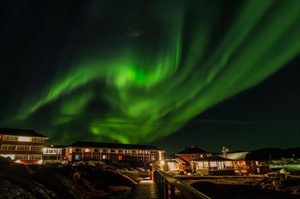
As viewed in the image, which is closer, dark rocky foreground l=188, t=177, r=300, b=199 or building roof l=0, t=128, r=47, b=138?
dark rocky foreground l=188, t=177, r=300, b=199

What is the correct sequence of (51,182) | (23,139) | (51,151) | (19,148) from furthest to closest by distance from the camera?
1. (51,151)
2. (23,139)
3. (19,148)
4. (51,182)

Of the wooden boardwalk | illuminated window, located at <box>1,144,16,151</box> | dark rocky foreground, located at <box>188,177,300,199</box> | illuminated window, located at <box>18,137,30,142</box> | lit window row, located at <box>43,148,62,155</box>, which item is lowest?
dark rocky foreground, located at <box>188,177,300,199</box>

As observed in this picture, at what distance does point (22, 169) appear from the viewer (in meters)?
16.1

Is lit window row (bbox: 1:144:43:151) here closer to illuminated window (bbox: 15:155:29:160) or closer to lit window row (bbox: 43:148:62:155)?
illuminated window (bbox: 15:155:29:160)

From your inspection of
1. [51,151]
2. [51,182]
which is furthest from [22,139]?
[51,182]

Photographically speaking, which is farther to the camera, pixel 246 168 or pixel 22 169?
pixel 246 168

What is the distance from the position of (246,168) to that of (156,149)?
4453 centimetres

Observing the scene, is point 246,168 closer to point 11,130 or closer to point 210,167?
point 210,167

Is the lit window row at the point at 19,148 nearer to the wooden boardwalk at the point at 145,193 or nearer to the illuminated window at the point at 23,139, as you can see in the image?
the illuminated window at the point at 23,139

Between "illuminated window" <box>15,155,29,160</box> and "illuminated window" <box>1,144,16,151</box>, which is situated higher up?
"illuminated window" <box>1,144,16,151</box>

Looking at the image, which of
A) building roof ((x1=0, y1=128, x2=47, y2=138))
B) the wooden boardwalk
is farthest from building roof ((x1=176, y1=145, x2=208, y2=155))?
the wooden boardwalk

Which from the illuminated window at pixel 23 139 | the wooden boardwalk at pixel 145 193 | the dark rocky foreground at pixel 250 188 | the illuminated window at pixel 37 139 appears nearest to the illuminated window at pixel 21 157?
the illuminated window at pixel 23 139

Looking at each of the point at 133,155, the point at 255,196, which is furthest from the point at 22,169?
the point at 133,155

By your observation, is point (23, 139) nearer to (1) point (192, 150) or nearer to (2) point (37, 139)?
(2) point (37, 139)
